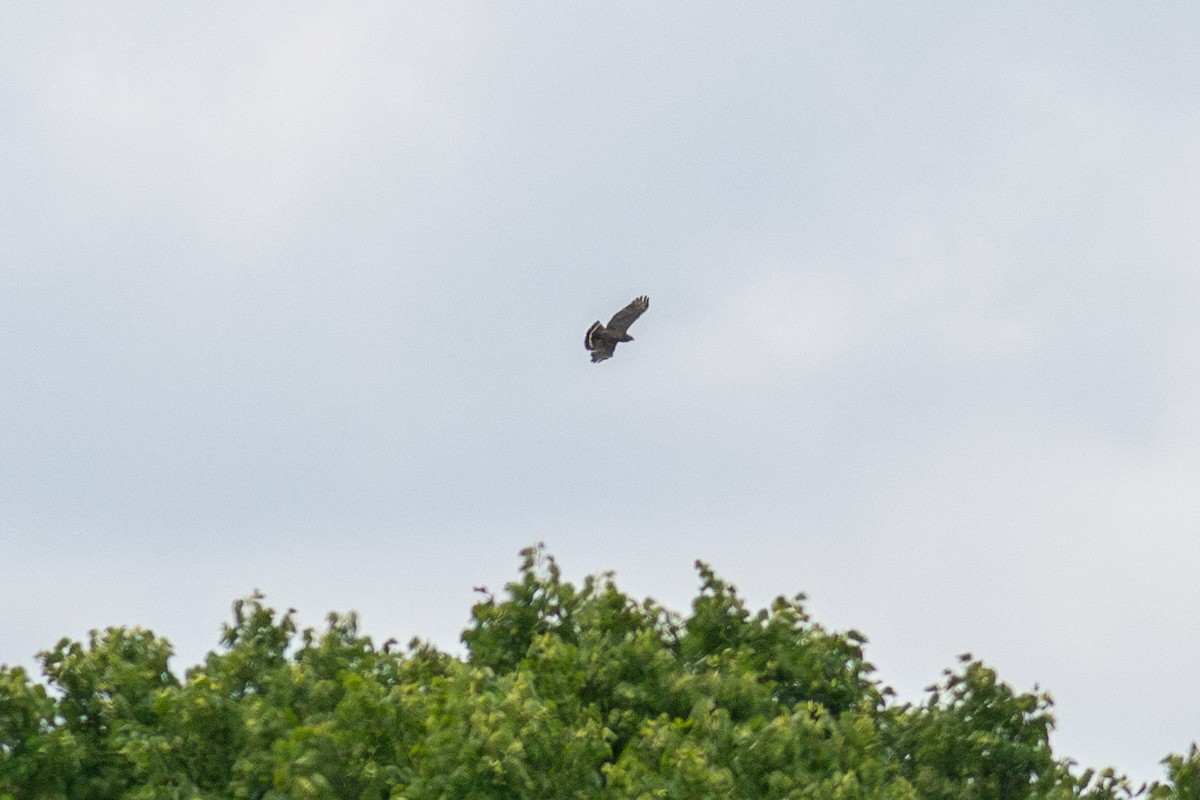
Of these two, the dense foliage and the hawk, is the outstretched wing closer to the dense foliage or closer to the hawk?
the hawk

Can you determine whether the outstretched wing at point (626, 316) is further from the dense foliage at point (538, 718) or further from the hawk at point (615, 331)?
the dense foliage at point (538, 718)

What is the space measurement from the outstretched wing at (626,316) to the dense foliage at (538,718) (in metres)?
3.93

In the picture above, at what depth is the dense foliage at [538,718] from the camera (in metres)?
24.0

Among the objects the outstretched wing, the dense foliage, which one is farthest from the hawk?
the dense foliage

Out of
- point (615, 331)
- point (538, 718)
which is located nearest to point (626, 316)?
point (615, 331)

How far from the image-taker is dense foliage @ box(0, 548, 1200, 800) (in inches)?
944

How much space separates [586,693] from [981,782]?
22.1 ft

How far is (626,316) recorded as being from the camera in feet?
96.0

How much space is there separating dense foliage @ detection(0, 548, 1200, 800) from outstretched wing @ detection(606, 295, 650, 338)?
3.93 m

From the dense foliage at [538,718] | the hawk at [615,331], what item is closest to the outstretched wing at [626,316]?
the hawk at [615,331]

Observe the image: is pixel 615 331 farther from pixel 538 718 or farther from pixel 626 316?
pixel 538 718

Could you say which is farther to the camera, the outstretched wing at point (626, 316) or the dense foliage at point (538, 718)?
the outstretched wing at point (626, 316)

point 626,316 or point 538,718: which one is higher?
point 626,316

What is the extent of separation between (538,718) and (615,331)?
24.9 feet
